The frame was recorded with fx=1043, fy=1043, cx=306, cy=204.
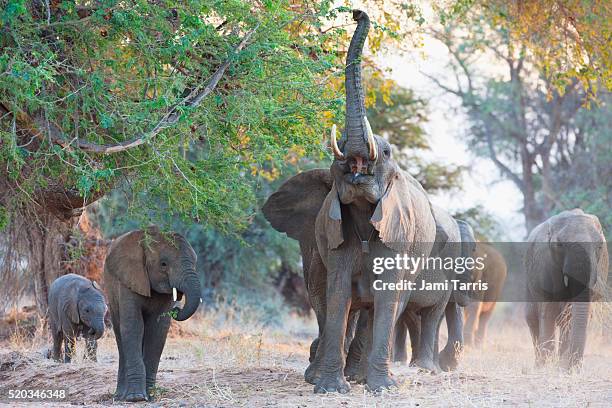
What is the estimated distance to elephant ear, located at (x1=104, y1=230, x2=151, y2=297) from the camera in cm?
991

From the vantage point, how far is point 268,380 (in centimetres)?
1015

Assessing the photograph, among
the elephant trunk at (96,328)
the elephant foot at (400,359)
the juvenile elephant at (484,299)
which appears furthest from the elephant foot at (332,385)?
the juvenile elephant at (484,299)

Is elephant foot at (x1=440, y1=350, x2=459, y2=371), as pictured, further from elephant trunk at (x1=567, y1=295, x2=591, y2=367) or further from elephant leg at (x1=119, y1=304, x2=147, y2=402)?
elephant leg at (x1=119, y1=304, x2=147, y2=402)

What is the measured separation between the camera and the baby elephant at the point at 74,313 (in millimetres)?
13438

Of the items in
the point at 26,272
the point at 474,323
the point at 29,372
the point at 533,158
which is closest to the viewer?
the point at 29,372

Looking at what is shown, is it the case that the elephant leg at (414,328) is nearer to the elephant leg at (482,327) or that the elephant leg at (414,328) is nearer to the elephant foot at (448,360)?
the elephant foot at (448,360)

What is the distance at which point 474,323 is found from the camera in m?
19.2

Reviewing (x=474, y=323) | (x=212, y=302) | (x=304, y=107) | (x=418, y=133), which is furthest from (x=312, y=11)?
(x=418, y=133)

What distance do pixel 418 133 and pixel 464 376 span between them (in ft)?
51.6

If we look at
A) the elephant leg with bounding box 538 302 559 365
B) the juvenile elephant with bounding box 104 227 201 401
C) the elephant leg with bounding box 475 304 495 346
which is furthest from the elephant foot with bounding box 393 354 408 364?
the elephant leg with bounding box 475 304 495 346

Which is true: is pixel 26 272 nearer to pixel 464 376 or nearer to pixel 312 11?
pixel 312 11

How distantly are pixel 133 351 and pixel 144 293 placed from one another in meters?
0.56

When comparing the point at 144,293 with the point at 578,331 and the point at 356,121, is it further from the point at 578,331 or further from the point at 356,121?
the point at 578,331

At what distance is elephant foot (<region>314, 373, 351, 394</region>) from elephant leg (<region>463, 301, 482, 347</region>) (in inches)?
392
